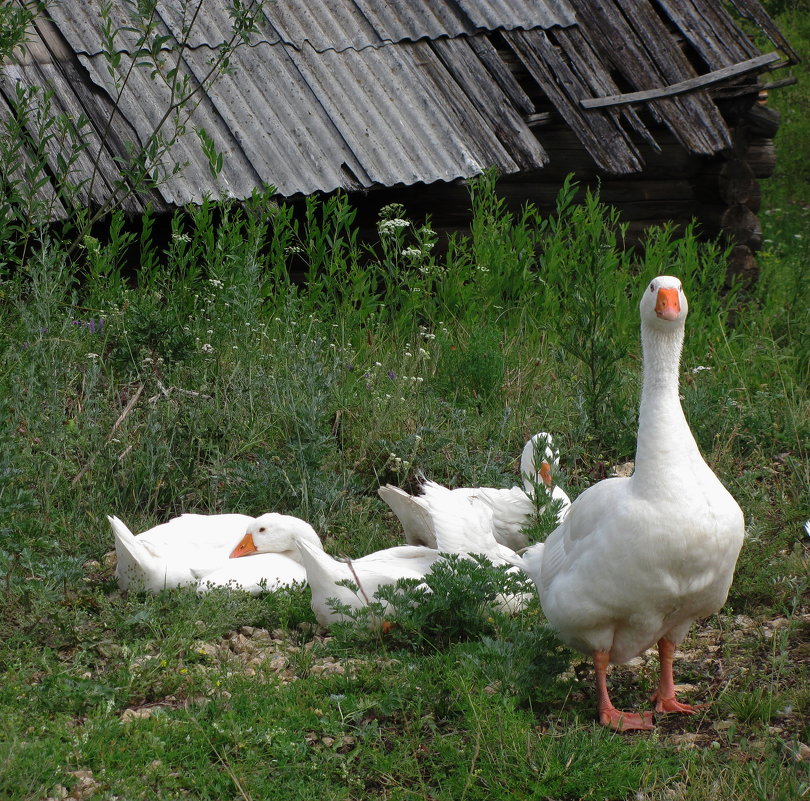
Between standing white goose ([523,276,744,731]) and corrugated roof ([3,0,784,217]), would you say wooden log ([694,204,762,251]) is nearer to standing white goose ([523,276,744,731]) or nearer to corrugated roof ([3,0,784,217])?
corrugated roof ([3,0,784,217])

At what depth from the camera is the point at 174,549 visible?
468 cm

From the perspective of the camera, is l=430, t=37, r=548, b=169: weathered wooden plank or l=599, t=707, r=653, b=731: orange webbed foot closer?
l=599, t=707, r=653, b=731: orange webbed foot

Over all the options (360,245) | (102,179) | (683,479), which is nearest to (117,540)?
(683,479)

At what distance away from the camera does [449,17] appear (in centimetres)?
936

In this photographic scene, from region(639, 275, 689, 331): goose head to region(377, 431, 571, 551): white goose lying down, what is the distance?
919 millimetres

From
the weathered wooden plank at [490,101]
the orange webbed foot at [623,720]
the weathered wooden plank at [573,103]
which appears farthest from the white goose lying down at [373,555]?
the weathered wooden plank at [573,103]

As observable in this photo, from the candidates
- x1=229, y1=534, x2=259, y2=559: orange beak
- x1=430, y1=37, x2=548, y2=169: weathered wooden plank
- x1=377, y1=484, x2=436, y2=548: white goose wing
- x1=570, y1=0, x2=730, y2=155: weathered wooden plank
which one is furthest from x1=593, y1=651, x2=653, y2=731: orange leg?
x1=570, y1=0, x2=730, y2=155: weathered wooden plank

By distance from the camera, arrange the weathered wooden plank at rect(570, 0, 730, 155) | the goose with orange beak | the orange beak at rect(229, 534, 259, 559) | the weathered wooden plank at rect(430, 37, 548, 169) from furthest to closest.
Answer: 1. the weathered wooden plank at rect(570, 0, 730, 155)
2. the weathered wooden plank at rect(430, 37, 548, 169)
3. the orange beak at rect(229, 534, 259, 559)
4. the goose with orange beak

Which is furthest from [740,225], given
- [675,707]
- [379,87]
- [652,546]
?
[652,546]

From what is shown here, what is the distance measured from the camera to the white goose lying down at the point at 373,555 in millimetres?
4305

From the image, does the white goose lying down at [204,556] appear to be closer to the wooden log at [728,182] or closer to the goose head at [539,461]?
the goose head at [539,461]

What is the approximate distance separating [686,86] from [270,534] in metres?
6.60

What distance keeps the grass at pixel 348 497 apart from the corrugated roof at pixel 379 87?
575 mm

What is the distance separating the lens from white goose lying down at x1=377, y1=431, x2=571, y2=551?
4664 mm
